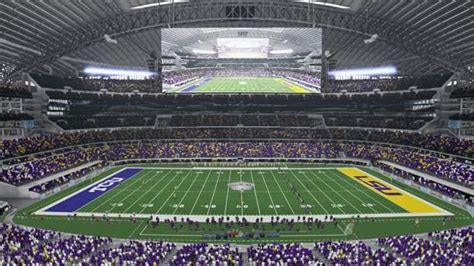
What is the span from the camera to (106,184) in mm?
44844

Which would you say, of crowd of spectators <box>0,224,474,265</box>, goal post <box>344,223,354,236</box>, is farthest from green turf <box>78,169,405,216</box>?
crowd of spectators <box>0,224,474,265</box>

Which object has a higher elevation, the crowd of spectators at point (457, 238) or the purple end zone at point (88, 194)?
the crowd of spectators at point (457, 238)

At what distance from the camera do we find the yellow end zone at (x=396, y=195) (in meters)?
34.6

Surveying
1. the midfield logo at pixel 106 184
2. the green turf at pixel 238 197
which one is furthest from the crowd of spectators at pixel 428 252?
the midfield logo at pixel 106 184

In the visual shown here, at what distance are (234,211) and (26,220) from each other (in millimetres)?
17262

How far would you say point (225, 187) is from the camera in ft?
140

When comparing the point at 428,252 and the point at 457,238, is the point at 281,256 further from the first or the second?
the point at 457,238

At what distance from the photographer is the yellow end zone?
3456 cm

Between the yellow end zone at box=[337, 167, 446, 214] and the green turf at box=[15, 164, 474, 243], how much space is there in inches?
42.6

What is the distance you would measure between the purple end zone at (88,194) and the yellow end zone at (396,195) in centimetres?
2929

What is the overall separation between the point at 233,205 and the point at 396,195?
56.8 ft

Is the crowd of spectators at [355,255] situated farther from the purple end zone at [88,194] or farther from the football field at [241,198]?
the purple end zone at [88,194]

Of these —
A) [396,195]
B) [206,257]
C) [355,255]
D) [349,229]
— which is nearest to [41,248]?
[206,257]

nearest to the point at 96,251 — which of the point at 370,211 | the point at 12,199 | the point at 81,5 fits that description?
the point at 12,199
